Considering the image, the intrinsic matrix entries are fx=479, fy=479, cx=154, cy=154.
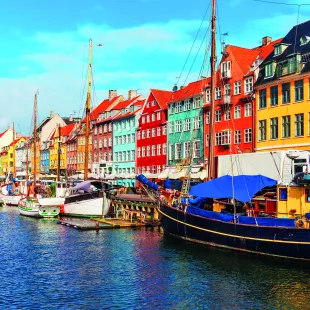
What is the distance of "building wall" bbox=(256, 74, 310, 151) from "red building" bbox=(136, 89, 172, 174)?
22514mm

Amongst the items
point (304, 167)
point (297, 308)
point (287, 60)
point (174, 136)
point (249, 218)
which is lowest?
point (297, 308)

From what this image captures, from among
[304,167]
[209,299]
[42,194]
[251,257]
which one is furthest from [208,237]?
[42,194]

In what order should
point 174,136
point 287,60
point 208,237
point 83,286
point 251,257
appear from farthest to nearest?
point 174,136 < point 287,60 < point 208,237 < point 251,257 < point 83,286

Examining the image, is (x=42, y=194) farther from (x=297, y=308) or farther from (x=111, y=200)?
(x=297, y=308)

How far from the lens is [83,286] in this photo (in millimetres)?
22891

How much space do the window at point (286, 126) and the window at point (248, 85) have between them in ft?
22.6

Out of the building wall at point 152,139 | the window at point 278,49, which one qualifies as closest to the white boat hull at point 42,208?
the building wall at point 152,139

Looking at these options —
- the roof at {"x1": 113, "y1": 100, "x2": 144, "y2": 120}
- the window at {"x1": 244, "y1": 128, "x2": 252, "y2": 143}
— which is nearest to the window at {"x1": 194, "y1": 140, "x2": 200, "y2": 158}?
the window at {"x1": 244, "y1": 128, "x2": 252, "y2": 143}

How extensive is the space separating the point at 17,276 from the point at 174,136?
156ft

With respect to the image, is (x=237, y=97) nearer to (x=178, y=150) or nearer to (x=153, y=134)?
(x=178, y=150)

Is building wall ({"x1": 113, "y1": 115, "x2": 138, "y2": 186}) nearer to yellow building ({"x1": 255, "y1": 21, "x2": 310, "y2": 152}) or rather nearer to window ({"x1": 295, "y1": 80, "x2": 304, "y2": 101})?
yellow building ({"x1": 255, "y1": 21, "x2": 310, "y2": 152})

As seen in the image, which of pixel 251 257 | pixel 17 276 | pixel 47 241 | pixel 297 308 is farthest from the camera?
pixel 47 241

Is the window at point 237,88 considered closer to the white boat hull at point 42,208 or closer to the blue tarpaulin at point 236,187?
the white boat hull at point 42,208

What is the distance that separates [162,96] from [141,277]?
55855 millimetres
